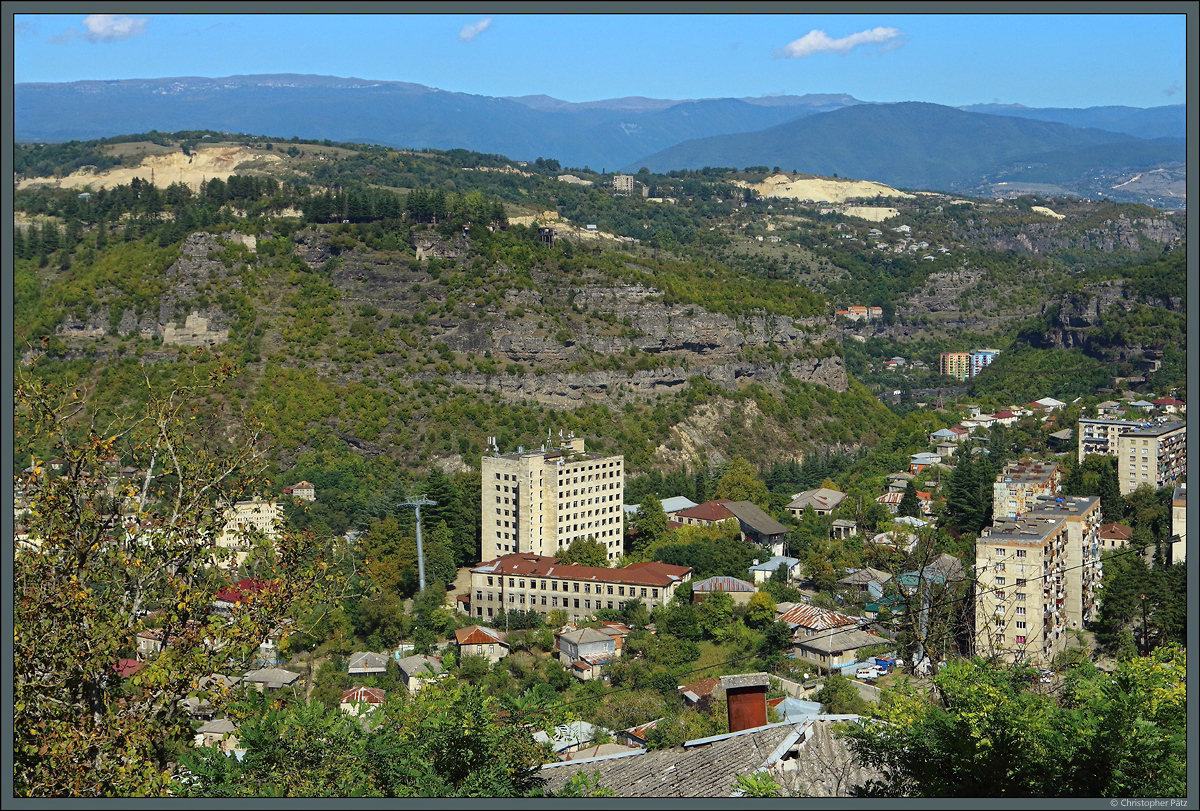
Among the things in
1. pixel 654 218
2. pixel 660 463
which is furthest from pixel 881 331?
pixel 660 463

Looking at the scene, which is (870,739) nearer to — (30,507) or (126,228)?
(30,507)

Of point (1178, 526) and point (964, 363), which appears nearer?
point (1178, 526)

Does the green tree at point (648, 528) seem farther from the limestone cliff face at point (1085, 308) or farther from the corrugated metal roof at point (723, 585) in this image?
the limestone cliff face at point (1085, 308)

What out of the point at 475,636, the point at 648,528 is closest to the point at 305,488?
the point at 648,528

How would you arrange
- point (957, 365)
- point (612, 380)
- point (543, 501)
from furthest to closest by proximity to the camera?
point (957, 365)
point (612, 380)
point (543, 501)

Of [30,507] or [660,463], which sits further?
[660,463]

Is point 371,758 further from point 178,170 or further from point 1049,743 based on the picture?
point 178,170

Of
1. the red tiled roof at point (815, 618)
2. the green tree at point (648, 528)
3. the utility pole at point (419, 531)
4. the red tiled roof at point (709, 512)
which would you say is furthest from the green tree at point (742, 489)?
the red tiled roof at point (815, 618)
